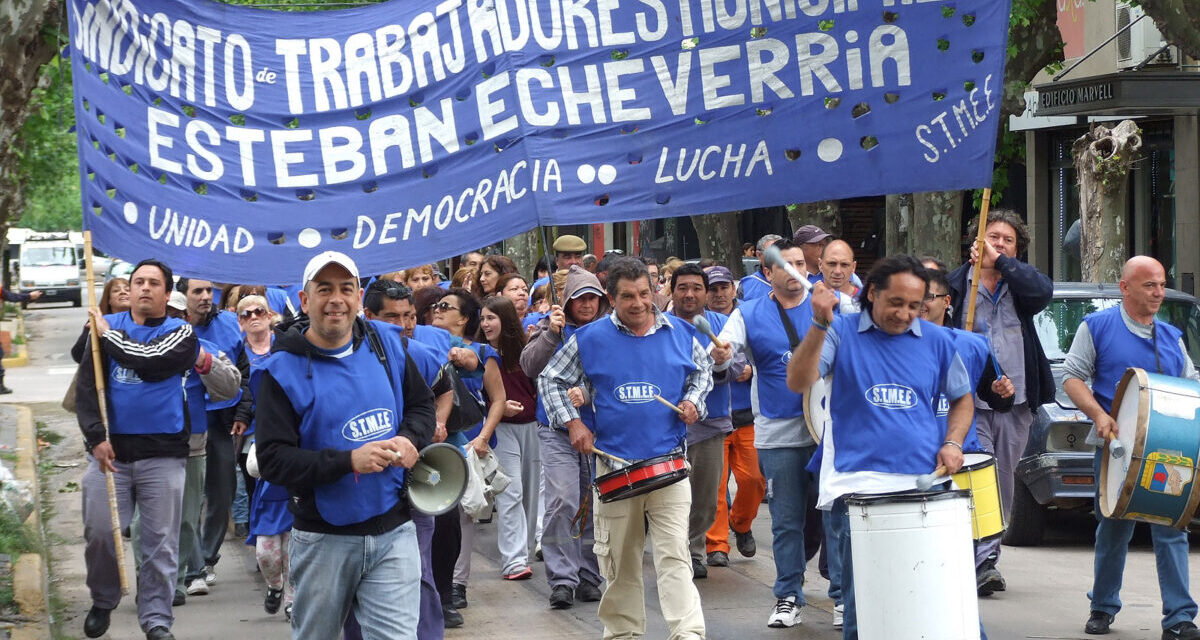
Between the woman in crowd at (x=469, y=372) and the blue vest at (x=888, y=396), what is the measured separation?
3.16 m

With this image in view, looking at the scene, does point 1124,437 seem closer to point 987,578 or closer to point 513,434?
point 987,578

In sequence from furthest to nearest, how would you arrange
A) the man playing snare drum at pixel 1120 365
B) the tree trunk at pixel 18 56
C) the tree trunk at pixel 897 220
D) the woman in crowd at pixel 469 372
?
Answer: 1. the tree trunk at pixel 897 220
2. the woman in crowd at pixel 469 372
3. the tree trunk at pixel 18 56
4. the man playing snare drum at pixel 1120 365

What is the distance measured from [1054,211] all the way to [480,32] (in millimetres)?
19355

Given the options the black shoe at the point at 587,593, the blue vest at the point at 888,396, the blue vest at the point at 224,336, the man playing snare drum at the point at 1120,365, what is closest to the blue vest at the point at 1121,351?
the man playing snare drum at the point at 1120,365

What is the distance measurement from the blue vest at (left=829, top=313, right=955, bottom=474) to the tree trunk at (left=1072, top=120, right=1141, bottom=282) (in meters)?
10.1

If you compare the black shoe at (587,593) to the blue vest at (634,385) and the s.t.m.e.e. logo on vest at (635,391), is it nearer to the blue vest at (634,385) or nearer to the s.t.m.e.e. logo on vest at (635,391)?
the blue vest at (634,385)

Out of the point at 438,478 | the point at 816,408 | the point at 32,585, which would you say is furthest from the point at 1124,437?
the point at 32,585

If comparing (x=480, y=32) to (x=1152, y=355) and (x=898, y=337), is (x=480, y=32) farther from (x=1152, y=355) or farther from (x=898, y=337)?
(x=1152, y=355)

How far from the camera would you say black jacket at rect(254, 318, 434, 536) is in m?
5.09

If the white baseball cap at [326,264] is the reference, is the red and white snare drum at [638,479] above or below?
below

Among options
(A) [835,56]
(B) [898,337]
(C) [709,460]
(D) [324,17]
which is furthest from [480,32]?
(C) [709,460]

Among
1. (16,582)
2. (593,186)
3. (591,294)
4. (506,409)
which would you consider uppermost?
(593,186)

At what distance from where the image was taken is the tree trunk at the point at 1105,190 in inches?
611

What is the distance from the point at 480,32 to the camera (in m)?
7.31
